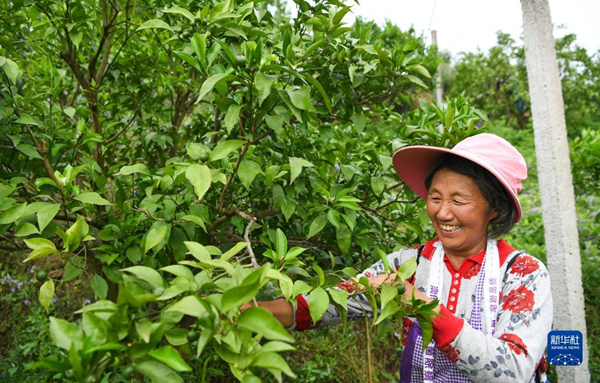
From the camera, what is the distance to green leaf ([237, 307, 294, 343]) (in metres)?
0.80

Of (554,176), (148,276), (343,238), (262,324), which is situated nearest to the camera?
(262,324)

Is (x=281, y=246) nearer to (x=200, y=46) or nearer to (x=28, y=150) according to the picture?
(x=200, y=46)

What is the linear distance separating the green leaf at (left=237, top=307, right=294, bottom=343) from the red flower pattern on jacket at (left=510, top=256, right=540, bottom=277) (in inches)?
38.9

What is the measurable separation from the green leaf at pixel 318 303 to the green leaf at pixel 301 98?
0.46 m

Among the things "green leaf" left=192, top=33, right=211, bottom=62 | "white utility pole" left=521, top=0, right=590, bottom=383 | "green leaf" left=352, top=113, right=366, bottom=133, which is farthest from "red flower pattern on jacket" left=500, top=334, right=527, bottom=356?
"white utility pole" left=521, top=0, right=590, bottom=383

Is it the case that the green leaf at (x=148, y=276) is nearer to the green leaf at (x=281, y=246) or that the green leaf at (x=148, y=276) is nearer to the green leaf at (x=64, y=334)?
the green leaf at (x=64, y=334)

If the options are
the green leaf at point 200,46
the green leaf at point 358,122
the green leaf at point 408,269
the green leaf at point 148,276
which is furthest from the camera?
the green leaf at point 358,122

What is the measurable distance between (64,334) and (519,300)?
1.21m

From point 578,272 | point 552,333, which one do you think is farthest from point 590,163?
point 552,333

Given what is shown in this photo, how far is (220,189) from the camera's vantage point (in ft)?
5.83

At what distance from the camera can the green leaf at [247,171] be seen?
1397 mm

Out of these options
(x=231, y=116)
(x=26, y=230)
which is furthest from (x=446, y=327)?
(x=26, y=230)

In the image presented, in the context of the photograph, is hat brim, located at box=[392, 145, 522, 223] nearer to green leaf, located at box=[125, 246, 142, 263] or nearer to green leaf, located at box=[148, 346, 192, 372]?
green leaf, located at box=[125, 246, 142, 263]

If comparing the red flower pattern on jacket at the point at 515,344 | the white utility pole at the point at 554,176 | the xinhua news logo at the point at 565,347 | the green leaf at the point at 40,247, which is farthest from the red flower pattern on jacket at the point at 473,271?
the white utility pole at the point at 554,176
